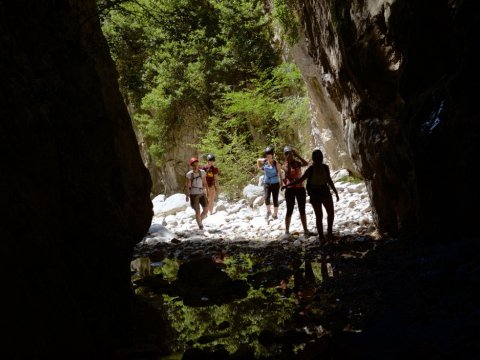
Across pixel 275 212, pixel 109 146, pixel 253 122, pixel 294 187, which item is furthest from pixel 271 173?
pixel 253 122

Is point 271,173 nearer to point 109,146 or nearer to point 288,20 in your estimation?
point 288,20

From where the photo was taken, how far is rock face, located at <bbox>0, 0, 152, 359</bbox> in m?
2.65

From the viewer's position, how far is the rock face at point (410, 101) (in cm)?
509

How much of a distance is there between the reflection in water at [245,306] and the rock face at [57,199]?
0.71m

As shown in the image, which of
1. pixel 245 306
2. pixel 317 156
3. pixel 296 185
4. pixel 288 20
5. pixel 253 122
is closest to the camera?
pixel 245 306

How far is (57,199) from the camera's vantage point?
3.40m

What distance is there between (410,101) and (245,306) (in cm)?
393

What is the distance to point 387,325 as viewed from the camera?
3422 mm

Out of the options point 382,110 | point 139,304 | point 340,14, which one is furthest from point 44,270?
point 340,14

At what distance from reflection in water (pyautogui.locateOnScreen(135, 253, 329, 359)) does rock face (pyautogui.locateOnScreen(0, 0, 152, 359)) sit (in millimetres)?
709

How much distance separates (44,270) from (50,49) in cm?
235

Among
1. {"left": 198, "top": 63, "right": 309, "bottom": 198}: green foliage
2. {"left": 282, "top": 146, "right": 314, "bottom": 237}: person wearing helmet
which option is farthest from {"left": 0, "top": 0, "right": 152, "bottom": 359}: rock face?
{"left": 198, "top": 63, "right": 309, "bottom": 198}: green foliage

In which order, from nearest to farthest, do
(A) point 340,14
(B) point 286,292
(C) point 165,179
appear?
(B) point 286,292 → (A) point 340,14 → (C) point 165,179

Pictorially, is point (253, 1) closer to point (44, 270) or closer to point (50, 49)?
point (50, 49)
